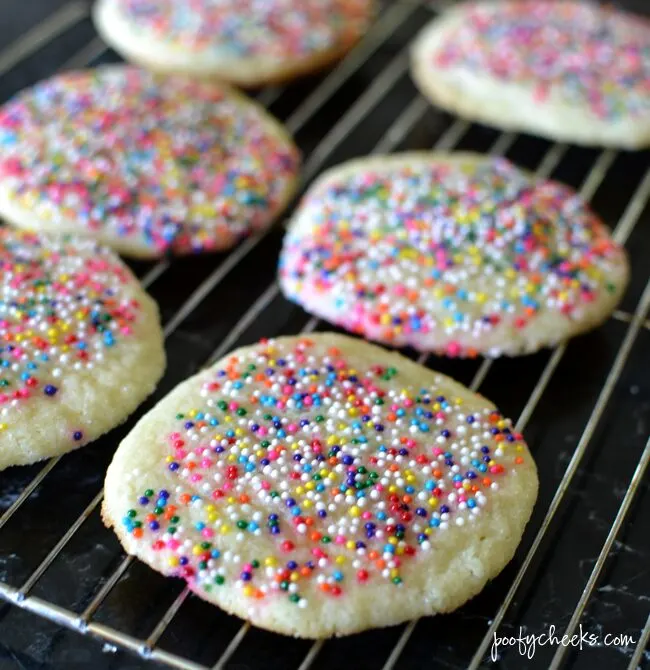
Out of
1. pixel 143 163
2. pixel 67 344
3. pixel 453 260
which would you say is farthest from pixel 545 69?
pixel 67 344

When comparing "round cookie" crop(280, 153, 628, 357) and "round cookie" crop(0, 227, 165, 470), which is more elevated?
"round cookie" crop(0, 227, 165, 470)

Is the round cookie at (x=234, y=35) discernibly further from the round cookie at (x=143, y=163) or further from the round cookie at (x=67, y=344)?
the round cookie at (x=67, y=344)

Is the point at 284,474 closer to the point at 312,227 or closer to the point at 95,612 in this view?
the point at 95,612

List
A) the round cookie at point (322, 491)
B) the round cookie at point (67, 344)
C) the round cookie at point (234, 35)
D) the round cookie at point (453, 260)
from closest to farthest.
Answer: the round cookie at point (322, 491) < the round cookie at point (67, 344) < the round cookie at point (453, 260) < the round cookie at point (234, 35)

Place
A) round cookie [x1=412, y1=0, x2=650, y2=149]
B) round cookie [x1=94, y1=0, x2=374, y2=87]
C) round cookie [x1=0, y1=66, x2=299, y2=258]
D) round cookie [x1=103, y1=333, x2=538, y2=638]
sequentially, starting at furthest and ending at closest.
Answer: round cookie [x1=94, y1=0, x2=374, y2=87] < round cookie [x1=412, y1=0, x2=650, y2=149] < round cookie [x1=0, y1=66, x2=299, y2=258] < round cookie [x1=103, y1=333, x2=538, y2=638]

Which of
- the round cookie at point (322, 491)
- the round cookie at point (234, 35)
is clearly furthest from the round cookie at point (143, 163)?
the round cookie at point (322, 491)

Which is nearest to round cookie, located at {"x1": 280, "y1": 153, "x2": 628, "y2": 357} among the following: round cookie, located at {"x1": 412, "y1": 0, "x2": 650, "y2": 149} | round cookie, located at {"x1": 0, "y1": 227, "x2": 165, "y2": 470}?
round cookie, located at {"x1": 412, "y1": 0, "x2": 650, "y2": 149}

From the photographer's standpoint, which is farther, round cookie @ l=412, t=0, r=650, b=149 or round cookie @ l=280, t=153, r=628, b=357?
round cookie @ l=412, t=0, r=650, b=149

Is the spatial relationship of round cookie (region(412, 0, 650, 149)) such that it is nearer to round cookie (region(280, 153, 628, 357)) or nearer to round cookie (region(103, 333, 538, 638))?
round cookie (region(280, 153, 628, 357))
